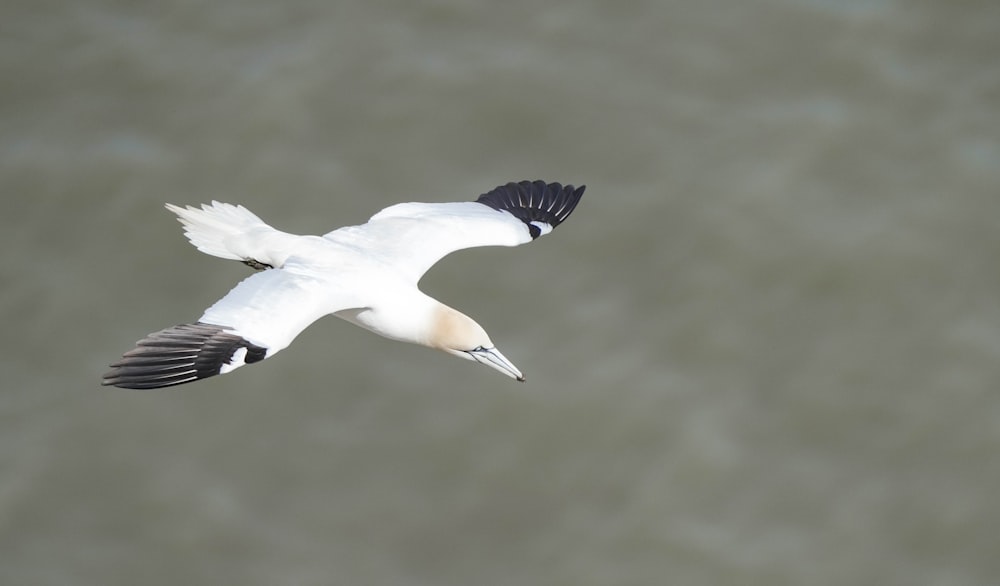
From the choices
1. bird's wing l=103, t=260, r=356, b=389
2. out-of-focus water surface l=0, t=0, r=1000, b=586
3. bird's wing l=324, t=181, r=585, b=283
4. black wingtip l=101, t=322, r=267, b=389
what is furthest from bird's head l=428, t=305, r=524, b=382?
black wingtip l=101, t=322, r=267, b=389

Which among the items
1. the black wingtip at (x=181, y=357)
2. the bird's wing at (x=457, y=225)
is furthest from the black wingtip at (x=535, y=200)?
the black wingtip at (x=181, y=357)

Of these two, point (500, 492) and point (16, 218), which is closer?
point (500, 492)

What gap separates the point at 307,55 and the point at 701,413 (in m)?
4.87

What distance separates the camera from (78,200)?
42.4 ft

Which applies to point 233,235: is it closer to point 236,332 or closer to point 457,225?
point 457,225

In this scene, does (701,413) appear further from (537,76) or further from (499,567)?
(537,76)

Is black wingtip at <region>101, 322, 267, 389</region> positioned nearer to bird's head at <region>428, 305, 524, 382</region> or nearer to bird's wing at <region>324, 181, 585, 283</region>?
bird's head at <region>428, 305, 524, 382</region>

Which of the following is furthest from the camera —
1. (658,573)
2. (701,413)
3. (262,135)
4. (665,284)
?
(262,135)

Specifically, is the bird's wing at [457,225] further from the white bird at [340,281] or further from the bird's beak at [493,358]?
the bird's beak at [493,358]

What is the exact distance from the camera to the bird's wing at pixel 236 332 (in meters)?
8.81

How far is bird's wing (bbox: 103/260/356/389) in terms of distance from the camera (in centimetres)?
881

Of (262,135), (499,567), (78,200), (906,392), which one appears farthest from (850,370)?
(78,200)

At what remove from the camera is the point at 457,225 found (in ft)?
35.9

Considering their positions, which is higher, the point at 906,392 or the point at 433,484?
the point at 906,392
